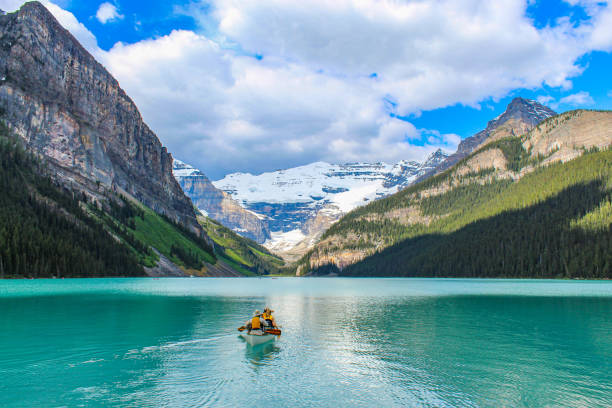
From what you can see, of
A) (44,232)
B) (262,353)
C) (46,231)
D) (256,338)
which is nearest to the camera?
(262,353)

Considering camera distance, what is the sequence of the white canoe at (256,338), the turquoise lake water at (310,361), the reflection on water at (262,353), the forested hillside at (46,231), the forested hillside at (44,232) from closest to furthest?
the turquoise lake water at (310,361) < the reflection on water at (262,353) < the white canoe at (256,338) < the forested hillside at (44,232) < the forested hillside at (46,231)

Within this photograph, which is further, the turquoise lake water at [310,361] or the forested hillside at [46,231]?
the forested hillside at [46,231]

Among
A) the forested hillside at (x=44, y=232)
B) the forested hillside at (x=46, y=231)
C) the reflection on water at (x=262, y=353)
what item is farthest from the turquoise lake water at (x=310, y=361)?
the forested hillside at (x=44, y=232)

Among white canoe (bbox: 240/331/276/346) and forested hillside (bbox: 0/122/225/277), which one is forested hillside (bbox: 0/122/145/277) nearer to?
forested hillside (bbox: 0/122/225/277)

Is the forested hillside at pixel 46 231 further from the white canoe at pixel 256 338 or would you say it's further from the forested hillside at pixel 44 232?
the white canoe at pixel 256 338

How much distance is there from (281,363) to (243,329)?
453 inches

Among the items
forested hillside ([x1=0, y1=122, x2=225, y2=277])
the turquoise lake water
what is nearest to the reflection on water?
the turquoise lake water

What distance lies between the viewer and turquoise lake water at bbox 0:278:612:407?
22484mm

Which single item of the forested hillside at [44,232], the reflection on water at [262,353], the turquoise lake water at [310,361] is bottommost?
the reflection on water at [262,353]

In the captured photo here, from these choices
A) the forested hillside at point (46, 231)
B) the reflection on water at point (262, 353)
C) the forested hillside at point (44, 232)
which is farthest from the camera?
the forested hillside at point (46, 231)

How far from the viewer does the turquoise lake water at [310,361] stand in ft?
73.8

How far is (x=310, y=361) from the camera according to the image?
30.9m

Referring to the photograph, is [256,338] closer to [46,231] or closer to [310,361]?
[310,361]

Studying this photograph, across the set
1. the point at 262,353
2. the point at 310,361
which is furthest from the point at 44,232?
the point at 310,361
